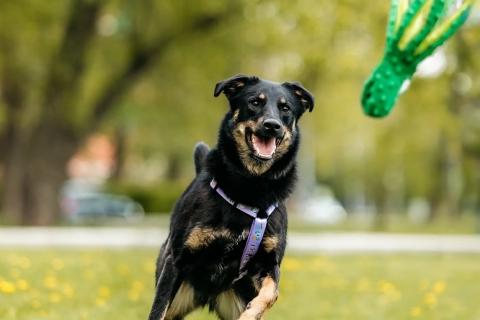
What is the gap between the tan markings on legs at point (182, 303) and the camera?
6035mm

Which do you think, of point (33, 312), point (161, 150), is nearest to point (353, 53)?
point (161, 150)

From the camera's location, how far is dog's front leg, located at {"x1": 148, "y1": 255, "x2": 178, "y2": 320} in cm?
585

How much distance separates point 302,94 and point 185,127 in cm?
2713

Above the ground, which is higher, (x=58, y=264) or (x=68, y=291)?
(x=68, y=291)

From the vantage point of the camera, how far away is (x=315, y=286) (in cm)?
1224

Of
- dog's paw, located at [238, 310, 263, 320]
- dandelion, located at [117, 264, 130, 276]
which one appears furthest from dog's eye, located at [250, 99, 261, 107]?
dandelion, located at [117, 264, 130, 276]

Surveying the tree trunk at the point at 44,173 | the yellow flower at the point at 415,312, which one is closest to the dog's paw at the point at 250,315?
the yellow flower at the point at 415,312

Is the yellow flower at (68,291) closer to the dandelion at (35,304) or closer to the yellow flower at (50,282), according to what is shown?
the yellow flower at (50,282)

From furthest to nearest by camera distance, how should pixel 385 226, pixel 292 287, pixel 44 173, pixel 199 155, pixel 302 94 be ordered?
1. pixel 385 226
2. pixel 44 173
3. pixel 292 287
4. pixel 199 155
5. pixel 302 94

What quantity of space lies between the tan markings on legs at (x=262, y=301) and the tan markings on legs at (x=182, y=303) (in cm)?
55

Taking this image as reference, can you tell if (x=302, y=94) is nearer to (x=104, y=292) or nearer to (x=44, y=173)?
(x=104, y=292)

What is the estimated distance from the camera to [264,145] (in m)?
6.02

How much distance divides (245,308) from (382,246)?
15.7 m

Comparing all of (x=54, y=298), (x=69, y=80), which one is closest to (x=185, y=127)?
(x=69, y=80)
